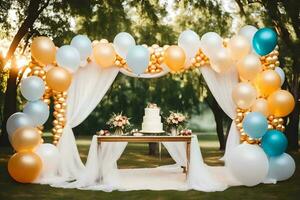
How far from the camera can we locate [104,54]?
9.02m

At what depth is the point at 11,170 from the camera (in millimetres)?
8617

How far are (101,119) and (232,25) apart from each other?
19.4m

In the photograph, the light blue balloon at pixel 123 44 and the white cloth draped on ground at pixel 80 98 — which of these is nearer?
the light blue balloon at pixel 123 44

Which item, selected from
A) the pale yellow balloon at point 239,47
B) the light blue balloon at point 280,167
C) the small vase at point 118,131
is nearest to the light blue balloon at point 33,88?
the small vase at point 118,131

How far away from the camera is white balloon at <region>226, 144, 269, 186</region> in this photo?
26.8 feet

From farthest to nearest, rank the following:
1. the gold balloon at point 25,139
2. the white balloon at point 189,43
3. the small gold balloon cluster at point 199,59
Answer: the small gold balloon cluster at point 199,59 → the white balloon at point 189,43 → the gold balloon at point 25,139

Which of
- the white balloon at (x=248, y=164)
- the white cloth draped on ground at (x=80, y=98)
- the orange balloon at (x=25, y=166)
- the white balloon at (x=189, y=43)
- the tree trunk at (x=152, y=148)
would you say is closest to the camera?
the white balloon at (x=248, y=164)

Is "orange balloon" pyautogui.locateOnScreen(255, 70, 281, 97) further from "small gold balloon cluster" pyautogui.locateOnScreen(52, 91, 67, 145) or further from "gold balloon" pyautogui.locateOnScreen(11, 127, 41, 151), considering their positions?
"gold balloon" pyautogui.locateOnScreen(11, 127, 41, 151)

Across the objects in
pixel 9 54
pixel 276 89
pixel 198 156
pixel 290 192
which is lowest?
pixel 290 192

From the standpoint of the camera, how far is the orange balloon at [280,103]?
8961 mm

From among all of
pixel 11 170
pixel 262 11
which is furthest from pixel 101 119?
pixel 11 170

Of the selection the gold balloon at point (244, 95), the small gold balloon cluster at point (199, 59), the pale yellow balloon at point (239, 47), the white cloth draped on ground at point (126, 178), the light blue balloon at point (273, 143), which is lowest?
the white cloth draped on ground at point (126, 178)

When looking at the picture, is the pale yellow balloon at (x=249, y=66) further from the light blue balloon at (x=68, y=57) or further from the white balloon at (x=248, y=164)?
the light blue balloon at (x=68, y=57)

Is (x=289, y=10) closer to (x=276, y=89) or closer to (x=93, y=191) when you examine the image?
(x=276, y=89)
